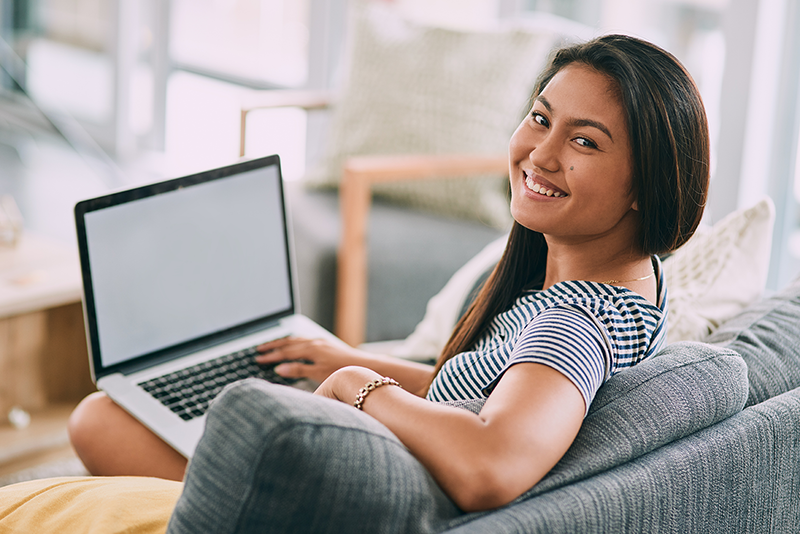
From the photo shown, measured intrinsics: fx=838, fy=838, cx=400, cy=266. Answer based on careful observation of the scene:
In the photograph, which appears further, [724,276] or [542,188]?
[724,276]

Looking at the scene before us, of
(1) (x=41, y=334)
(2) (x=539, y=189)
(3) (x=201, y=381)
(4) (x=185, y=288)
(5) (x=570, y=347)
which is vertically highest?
(2) (x=539, y=189)

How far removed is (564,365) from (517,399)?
7 cm

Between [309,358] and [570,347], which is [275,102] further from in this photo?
[570,347]

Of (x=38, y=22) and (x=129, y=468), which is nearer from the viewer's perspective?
(x=129, y=468)

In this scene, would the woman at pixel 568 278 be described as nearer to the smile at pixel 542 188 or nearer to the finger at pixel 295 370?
the smile at pixel 542 188

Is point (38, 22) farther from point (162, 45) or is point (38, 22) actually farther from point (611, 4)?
point (611, 4)

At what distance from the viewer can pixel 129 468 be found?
1.23 meters

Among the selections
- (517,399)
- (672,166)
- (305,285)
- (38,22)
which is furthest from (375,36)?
(38,22)

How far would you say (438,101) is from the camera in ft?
8.61

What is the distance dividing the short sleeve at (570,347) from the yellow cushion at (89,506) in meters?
0.38

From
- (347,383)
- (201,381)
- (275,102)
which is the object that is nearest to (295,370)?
(201,381)

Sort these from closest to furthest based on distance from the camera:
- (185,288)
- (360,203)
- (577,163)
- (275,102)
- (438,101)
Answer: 1. (577,163)
2. (185,288)
3. (360,203)
4. (438,101)
5. (275,102)

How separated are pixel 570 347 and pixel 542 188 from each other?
24 cm

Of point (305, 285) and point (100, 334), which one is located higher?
point (100, 334)
